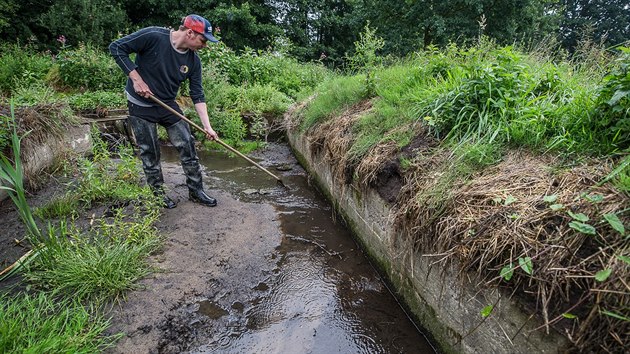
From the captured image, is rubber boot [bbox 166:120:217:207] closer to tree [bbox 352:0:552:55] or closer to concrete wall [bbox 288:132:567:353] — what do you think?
concrete wall [bbox 288:132:567:353]

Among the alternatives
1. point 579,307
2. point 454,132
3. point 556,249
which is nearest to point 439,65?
point 454,132

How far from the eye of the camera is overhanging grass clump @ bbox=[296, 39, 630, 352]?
4.88ft

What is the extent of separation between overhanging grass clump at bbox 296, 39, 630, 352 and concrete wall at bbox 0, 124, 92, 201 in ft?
12.8

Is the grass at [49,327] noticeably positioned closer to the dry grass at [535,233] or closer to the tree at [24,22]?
the dry grass at [535,233]

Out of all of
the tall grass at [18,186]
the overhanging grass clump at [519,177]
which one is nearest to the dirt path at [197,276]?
the tall grass at [18,186]

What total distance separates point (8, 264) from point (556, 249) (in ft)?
13.1

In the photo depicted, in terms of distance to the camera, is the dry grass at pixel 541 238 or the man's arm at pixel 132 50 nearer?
the dry grass at pixel 541 238

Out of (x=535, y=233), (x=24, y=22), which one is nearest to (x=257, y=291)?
(x=535, y=233)

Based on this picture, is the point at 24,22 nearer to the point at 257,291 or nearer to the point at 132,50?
the point at 132,50

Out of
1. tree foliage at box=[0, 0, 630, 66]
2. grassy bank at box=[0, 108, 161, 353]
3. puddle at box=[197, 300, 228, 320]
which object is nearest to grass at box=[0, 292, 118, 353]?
grassy bank at box=[0, 108, 161, 353]

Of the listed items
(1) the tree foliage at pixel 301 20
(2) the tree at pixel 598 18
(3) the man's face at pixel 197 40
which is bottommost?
(3) the man's face at pixel 197 40

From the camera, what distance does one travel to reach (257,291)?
291 centimetres

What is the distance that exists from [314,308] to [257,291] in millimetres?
533

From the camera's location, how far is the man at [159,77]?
355 centimetres
